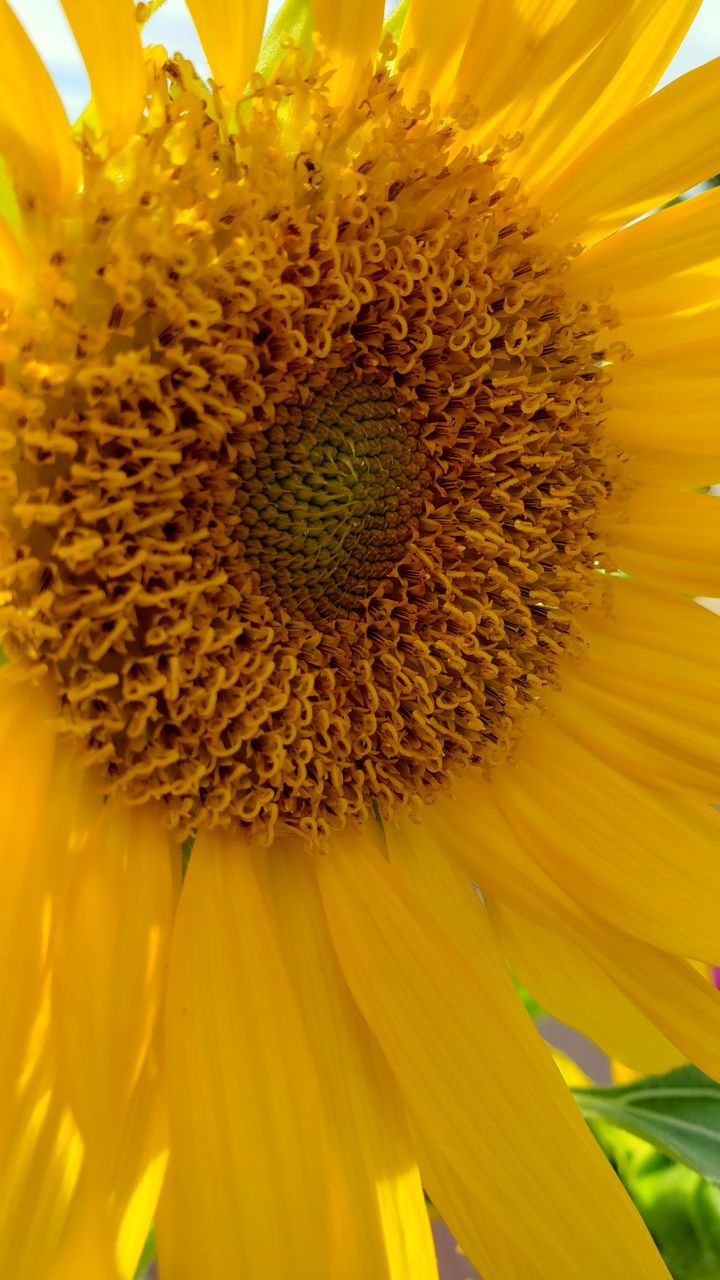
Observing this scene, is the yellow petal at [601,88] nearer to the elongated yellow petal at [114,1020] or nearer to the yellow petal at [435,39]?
the yellow petal at [435,39]

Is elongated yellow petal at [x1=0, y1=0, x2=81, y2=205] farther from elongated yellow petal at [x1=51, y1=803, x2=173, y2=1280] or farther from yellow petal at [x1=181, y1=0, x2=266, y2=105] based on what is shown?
elongated yellow petal at [x1=51, y1=803, x2=173, y2=1280]

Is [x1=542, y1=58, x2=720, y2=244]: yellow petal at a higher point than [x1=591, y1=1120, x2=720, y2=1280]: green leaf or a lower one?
higher

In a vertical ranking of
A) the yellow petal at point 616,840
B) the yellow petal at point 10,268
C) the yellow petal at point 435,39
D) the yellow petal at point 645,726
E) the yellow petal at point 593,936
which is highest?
the yellow petal at point 435,39

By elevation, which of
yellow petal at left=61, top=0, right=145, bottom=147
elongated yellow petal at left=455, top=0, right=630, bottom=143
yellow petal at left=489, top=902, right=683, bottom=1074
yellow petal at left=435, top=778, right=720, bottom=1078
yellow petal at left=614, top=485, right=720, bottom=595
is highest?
elongated yellow petal at left=455, top=0, right=630, bottom=143

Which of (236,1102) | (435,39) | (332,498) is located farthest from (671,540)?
(236,1102)

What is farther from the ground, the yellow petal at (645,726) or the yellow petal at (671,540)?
the yellow petal at (671,540)

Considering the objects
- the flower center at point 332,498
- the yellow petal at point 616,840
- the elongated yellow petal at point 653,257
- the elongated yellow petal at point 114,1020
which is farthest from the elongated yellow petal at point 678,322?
the elongated yellow petal at point 114,1020

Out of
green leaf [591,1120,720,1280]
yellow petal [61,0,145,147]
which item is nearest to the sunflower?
yellow petal [61,0,145,147]
